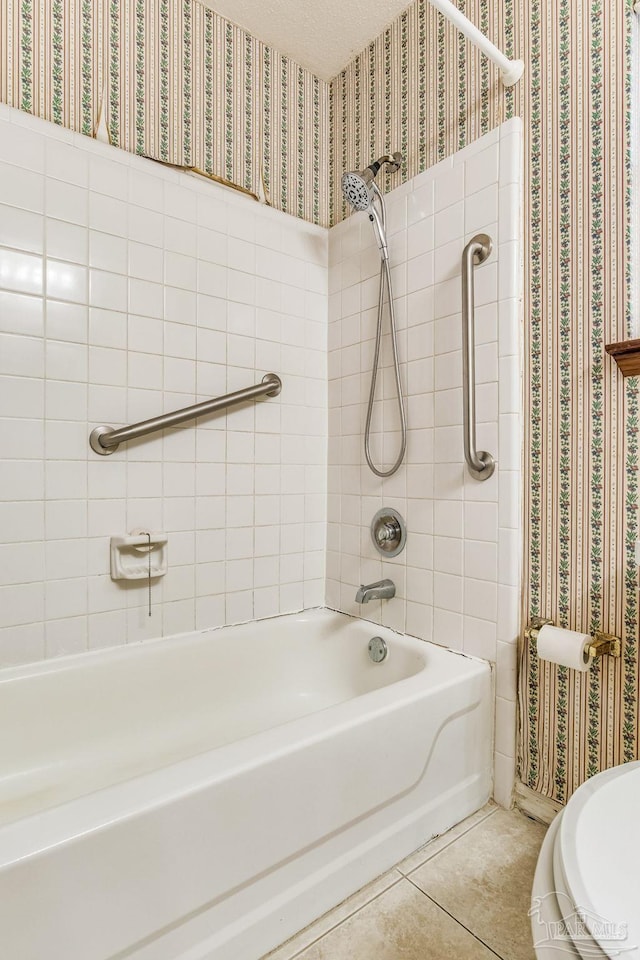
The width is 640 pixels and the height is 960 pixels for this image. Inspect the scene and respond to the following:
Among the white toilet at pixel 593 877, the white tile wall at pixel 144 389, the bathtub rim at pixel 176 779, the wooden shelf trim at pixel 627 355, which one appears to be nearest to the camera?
the white toilet at pixel 593 877

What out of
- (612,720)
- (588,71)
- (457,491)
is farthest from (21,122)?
(612,720)

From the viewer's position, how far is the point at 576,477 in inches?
49.0

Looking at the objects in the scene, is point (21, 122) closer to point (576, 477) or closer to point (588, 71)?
point (588, 71)

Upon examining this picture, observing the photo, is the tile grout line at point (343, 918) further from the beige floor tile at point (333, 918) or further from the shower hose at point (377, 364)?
the shower hose at point (377, 364)

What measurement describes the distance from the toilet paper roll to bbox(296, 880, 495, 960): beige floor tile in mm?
567

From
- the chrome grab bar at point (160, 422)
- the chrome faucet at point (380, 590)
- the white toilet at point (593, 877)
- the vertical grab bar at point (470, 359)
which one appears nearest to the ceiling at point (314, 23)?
the vertical grab bar at point (470, 359)

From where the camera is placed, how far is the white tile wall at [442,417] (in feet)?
4.42

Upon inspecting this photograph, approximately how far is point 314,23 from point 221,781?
225cm

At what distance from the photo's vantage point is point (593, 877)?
1.57ft

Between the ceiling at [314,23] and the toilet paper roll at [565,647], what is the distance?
2.00m

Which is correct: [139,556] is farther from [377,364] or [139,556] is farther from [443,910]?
[443,910]

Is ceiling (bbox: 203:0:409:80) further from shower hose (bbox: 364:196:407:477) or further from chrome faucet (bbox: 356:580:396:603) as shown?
chrome faucet (bbox: 356:580:396:603)

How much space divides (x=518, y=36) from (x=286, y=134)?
2.75ft

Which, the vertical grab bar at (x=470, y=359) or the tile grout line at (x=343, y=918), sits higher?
the vertical grab bar at (x=470, y=359)
